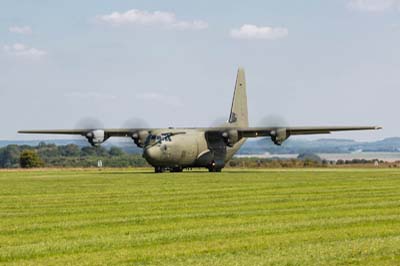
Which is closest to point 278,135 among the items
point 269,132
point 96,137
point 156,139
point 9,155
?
point 269,132

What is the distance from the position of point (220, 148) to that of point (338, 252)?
170 feet

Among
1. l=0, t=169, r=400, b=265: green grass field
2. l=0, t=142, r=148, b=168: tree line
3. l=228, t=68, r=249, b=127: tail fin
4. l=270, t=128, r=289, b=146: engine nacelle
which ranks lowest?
l=0, t=169, r=400, b=265: green grass field

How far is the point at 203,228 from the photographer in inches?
768

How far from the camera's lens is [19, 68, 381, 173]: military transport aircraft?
60938 mm

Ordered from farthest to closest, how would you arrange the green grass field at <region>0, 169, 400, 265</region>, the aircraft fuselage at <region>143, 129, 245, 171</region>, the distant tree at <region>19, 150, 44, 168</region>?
the distant tree at <region>19, 150, 44, 168</region>
the aircraft fuselage at <region>143, 129, 245, 171</region>
the green grass field at <region>0, 169, 400, 265</region>

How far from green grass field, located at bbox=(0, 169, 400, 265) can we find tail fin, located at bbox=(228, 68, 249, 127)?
131ft

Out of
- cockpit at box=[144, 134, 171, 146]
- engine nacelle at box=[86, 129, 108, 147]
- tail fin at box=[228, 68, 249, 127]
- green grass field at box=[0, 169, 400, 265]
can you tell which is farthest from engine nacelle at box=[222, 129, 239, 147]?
green grass field at box=[0, 169, 400, 265]

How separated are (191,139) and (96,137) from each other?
7796 mm

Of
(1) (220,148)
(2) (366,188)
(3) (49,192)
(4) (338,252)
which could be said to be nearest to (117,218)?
(4) (338,252)

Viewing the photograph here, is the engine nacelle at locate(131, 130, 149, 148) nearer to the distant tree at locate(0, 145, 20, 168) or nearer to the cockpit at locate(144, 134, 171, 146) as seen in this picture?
the cockpit at locate(144, 134, 171, 146)

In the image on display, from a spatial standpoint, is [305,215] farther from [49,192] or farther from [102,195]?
[49,192]

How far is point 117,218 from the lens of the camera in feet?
72.9

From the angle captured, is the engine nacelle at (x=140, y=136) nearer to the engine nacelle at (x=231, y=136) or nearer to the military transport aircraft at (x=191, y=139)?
the military transport aircraft at (x=191, y=139)

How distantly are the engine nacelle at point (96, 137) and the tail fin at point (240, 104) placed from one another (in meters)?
11.2
